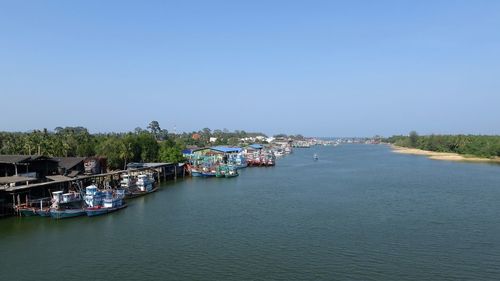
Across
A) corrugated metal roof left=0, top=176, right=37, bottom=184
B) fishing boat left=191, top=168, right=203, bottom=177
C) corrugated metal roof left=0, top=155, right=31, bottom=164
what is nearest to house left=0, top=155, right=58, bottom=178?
corrugated metal roof left=0, top=155, right=31, bottom=164

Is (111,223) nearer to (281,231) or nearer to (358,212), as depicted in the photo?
(281,231)

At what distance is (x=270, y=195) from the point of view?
158ft

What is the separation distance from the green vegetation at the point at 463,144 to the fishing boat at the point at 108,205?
96.8 metres

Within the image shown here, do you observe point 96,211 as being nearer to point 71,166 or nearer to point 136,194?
point 136,194

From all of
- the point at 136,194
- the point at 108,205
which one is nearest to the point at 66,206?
the point at 108,205

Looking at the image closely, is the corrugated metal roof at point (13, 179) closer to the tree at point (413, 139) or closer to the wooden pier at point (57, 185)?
the wooden pier at point (57, 185)

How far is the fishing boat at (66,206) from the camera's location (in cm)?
3492

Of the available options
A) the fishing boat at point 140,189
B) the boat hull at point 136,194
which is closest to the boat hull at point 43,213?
the boat hull at point 136,194

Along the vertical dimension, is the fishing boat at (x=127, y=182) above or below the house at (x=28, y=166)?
below

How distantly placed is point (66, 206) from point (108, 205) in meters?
3.45

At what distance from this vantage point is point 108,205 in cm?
3816

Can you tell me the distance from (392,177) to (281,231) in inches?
1562

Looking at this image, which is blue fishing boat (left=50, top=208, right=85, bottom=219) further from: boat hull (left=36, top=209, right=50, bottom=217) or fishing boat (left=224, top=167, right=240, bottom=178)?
fishing boat (left=224, top=167, right=240, bottom=178)

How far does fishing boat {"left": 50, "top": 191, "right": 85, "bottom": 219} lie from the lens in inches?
1375
